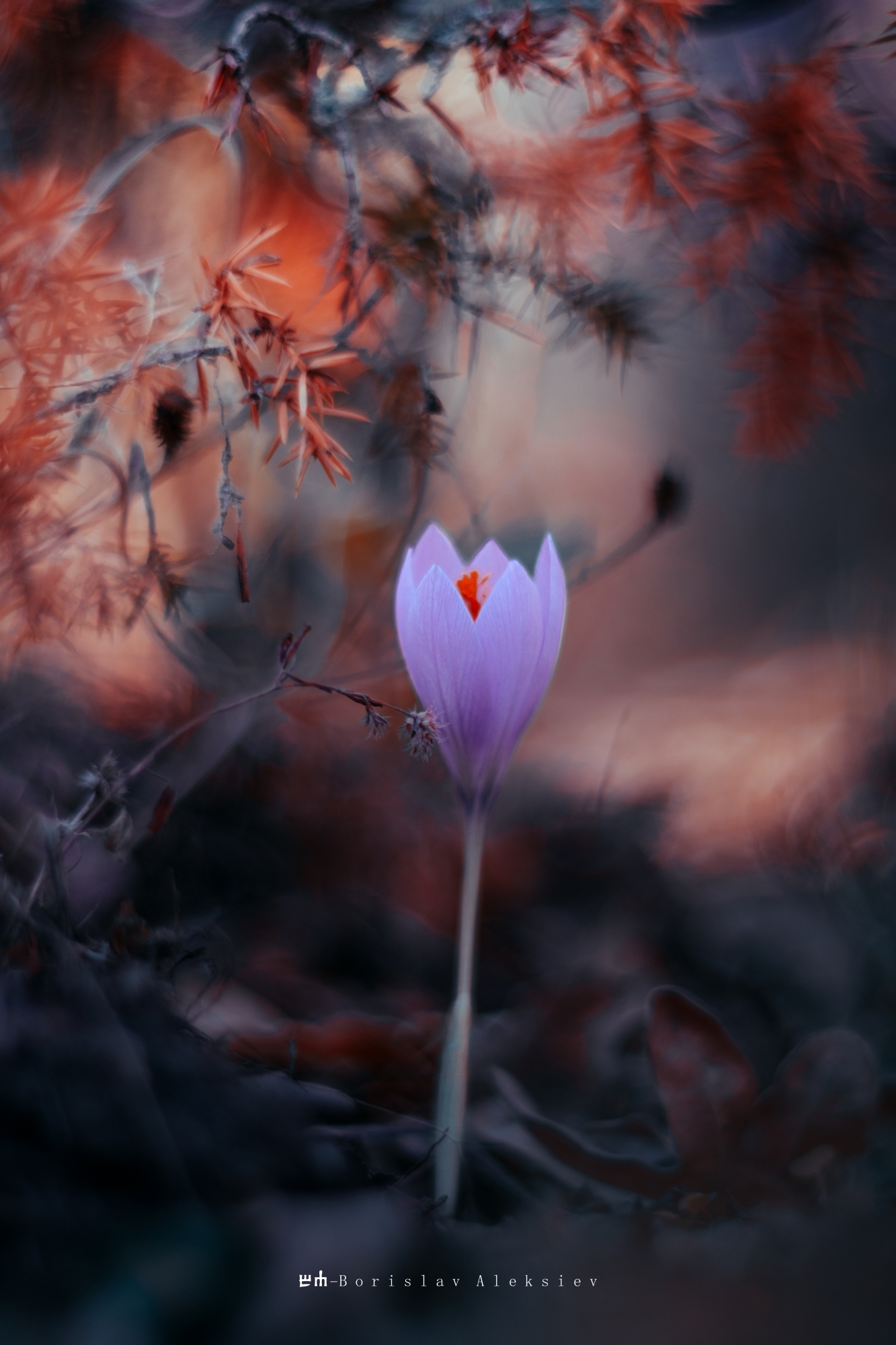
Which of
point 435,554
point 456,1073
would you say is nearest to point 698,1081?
point 456,1073

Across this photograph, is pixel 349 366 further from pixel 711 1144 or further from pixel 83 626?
pixel 711 1144

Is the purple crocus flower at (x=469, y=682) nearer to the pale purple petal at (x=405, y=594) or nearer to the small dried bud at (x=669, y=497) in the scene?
the pale purple petal at (x=405, y=594)

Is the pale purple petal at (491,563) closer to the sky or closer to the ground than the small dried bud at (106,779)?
closer to the sky

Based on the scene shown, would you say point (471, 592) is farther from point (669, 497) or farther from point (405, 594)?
point (669, 497)

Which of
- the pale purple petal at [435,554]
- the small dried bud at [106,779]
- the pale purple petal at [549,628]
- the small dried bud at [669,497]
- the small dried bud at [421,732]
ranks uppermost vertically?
the small dried bud at [669,497]

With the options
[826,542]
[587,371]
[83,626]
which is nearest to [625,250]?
[587,371]

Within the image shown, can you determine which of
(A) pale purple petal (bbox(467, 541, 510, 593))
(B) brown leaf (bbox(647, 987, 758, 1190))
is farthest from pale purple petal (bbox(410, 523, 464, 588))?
(B) brown leaf (bbox(647, 987, 758, 1190))

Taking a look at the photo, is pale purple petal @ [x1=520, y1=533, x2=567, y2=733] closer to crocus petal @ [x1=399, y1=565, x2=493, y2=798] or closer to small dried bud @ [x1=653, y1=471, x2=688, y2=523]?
crocus petal @ [x1=399, y1=565, x2=493, y2=798]

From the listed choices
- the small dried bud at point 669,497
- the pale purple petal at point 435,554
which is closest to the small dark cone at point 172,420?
the pale purple petal at point 435,554
